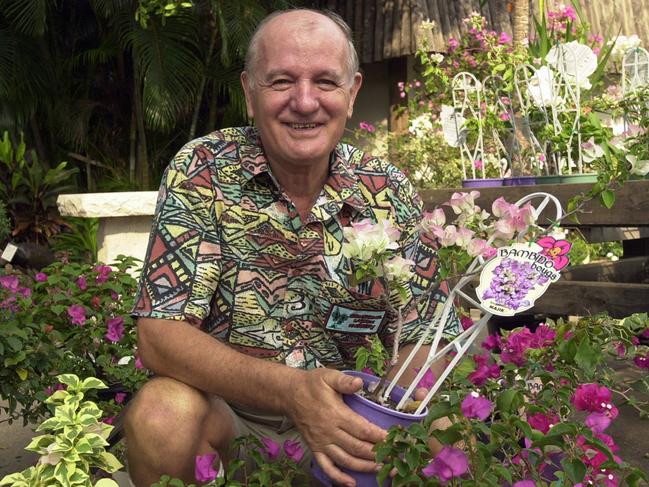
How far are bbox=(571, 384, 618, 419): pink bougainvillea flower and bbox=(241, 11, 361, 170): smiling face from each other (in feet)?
2.61

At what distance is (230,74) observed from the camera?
7.60 meters

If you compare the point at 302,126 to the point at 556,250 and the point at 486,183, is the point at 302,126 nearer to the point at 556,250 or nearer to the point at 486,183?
the point at 556,250

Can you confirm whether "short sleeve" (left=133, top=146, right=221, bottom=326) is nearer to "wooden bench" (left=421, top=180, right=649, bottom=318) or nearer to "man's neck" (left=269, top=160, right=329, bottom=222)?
"man's neck" (left=269, top=160, right=329, bottom=222)

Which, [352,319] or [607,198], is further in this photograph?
[352,319]

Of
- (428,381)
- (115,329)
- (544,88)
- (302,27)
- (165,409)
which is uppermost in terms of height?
(302,27)

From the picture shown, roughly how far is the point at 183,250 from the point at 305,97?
45 centimetres

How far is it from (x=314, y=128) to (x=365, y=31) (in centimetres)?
648

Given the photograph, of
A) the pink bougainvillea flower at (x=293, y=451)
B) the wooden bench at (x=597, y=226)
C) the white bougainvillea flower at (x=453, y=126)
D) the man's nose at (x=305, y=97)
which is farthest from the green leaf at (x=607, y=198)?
the white bougainvillea flower at (x=453, y=126)

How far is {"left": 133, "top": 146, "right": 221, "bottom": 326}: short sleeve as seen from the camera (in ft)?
6.03

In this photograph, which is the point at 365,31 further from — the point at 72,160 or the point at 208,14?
the point at 72,160

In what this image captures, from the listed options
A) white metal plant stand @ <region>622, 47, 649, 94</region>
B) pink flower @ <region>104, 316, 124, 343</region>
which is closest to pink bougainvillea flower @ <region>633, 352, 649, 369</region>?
pink flower @ <region>104, 316, 124, 343</region>

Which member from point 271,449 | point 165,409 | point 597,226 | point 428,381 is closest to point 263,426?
point 271,449

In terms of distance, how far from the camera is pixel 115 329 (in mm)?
2818

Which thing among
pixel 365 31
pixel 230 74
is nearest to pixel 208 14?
pixel 230 74
